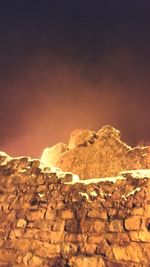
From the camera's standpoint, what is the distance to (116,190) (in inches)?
456

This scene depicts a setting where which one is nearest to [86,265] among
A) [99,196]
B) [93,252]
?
[93,252]

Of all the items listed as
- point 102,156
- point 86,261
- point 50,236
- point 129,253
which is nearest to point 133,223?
point 129,253

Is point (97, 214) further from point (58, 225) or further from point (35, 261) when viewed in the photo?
point (35, 261)

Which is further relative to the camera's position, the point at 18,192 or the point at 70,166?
the point at 70,166

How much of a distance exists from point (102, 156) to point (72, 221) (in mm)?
4685

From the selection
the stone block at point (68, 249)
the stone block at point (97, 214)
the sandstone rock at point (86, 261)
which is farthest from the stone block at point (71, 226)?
the sandstone rock at point (86, 261)

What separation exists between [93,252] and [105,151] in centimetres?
594

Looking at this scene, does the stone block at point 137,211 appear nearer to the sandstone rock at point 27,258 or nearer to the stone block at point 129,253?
the stone block at point 129,253

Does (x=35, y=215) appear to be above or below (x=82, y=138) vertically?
below

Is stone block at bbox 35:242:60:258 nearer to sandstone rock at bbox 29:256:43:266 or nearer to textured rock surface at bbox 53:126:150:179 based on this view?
sandstone rock at bbox 29:256:43:266

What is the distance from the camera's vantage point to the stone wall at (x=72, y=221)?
10672 millimetres

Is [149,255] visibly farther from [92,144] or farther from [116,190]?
[92,144]

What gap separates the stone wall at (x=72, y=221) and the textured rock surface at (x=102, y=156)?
3.00 metres

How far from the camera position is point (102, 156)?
16062 millimetres
